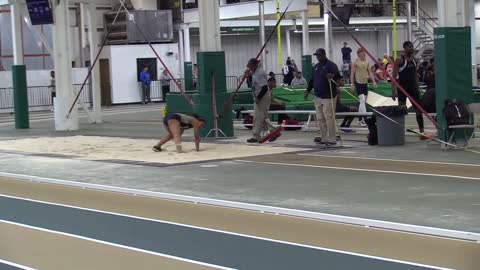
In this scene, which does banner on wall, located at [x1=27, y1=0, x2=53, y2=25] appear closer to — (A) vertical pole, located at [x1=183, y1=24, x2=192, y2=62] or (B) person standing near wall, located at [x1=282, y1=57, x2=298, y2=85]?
(B) person standing near wall, located at [x1=282, y1=57, x2=298, y2=85]

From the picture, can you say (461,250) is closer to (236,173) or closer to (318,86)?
(236,173)

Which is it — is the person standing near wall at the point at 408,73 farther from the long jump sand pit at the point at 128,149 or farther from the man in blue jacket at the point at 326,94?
the long jump sand pit at the point at 128,149

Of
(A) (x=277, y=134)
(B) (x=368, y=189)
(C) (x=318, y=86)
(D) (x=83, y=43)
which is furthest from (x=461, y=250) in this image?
(D) (x=83, y=43)

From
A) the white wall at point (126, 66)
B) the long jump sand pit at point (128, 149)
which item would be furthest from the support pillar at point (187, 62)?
the long jump sand pit at point (128, 149)

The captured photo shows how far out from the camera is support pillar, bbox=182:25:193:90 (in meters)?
38.0

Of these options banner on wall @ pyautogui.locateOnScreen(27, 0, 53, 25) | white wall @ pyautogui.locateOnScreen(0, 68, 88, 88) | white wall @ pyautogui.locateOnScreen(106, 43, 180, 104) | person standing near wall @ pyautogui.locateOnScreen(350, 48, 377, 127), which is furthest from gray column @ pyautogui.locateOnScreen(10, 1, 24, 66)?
person standing near wall @ pyautogui.locateOnScreen(350, 48, 377, 127)

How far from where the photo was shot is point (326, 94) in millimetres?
Result: 15922

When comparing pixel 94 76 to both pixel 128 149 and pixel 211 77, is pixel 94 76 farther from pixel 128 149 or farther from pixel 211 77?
pixel 128 149

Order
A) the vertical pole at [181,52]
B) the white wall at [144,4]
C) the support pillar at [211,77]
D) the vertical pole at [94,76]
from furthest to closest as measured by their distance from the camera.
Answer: the white wall at [144,4], the vertical pole at [181,52], the vertical pole at [94,76], the support pillar at [211,77]

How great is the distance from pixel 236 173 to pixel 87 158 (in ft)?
14.8

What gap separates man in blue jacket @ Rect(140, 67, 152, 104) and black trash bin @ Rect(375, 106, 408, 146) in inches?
980

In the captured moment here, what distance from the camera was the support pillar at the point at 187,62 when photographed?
38031 millimetres

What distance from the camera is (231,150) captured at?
16344 mm

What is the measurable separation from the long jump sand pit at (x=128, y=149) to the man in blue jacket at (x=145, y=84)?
18384mm
